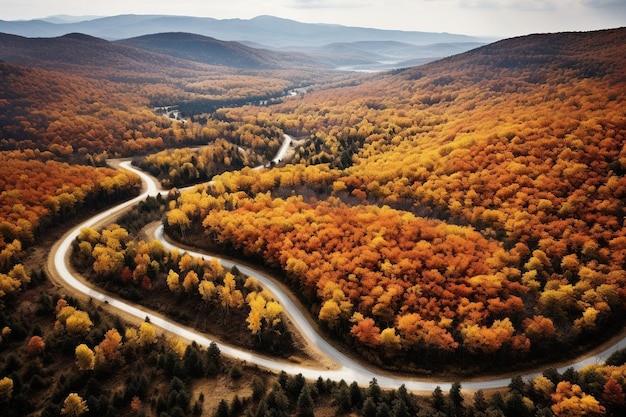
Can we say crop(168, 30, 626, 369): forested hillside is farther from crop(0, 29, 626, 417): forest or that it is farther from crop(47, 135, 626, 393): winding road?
crop(47, 135, 626, 393): winding road

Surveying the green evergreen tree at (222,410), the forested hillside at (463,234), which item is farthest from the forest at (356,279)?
the forested hillside at (463,234)

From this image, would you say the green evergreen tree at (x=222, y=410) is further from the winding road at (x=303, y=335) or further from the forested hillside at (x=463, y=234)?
the forested hillside at (x=463, y=234)

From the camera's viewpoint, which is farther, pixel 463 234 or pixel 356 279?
pixel 463 234

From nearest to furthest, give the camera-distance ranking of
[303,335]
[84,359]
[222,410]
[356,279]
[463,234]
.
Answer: [222,410]
[84,359]
[303,335]
[356,279]
[463,234]

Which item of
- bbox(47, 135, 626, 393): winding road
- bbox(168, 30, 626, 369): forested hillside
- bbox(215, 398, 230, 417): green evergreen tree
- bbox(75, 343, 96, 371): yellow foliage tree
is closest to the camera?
bbox(215, 398, 230, 417): green evergreen tree

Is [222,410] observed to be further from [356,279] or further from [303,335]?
[356,279]

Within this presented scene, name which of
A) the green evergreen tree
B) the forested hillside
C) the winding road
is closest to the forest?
the green evergreen tree

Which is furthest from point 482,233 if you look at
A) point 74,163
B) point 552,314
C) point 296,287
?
point 74,163

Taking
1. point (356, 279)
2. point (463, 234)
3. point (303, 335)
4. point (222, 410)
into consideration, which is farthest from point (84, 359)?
point (463, 234)
